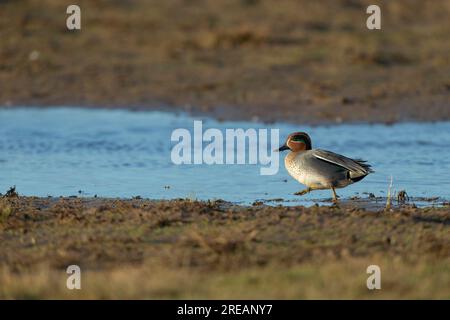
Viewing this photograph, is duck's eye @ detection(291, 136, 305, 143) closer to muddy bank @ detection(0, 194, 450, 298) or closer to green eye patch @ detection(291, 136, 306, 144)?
green eye patch @ detection(291, 136, 306, 144)

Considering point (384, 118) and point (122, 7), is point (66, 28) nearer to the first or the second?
point (122, 7)

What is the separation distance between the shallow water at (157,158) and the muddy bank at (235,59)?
2.61 feet

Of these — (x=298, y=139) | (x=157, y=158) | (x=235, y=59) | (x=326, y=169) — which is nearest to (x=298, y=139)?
(x=298, y=139)

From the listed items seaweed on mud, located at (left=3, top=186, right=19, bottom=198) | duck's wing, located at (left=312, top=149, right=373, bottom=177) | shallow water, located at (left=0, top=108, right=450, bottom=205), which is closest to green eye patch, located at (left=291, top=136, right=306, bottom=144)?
duck's wing, located at (left=312, top=149, right=373, bottom=177)

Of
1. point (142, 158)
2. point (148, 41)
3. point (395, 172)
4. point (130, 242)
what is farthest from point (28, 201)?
point (148, 41)

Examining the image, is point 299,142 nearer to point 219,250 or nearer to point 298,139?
point 298,139

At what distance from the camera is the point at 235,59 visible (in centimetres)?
1809

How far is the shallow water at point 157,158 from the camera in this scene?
1030 centimetres

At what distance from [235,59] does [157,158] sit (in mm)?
6046

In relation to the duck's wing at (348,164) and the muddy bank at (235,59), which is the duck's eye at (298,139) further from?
the muddy bank at (235,59)

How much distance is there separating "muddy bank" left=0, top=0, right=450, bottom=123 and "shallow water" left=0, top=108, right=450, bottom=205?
80 cm

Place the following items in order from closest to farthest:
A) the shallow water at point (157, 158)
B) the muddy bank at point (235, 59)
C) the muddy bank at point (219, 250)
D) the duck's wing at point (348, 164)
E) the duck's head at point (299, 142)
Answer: the muddy bank at point (219, 250) → the duck's wing at point (348, 164) → the duck's head at point (299, 142) → the shallow water at point (157, 158) → the muddy bank at point (235, 59)

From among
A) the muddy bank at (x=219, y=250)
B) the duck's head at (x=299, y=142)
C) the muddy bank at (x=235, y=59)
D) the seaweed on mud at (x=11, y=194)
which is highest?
the muddy bank at (x=235, y=59)

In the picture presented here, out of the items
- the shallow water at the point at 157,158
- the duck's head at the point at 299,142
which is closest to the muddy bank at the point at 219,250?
the duck's head at the point at 299,142
